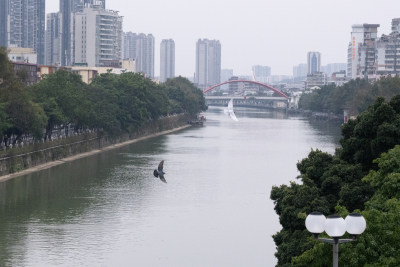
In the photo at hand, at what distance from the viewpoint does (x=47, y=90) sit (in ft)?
227

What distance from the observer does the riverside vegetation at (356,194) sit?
722 inches

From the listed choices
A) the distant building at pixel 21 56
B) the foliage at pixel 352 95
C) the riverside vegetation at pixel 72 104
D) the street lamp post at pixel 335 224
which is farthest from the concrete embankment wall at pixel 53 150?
the street lamp post at pixel 335 224

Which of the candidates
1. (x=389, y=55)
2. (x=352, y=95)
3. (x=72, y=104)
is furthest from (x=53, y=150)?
(x=389, y=55)

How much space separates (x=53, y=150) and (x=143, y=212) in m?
23.9

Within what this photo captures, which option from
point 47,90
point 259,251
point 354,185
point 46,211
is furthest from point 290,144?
point 354,185

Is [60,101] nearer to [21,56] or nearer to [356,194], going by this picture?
[356,194]

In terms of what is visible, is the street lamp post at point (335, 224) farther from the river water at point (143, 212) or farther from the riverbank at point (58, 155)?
the riverbank at point (58, 155)

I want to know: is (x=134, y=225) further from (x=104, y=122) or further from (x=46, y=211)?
(x=104, y=122)

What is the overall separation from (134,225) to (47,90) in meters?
32.8

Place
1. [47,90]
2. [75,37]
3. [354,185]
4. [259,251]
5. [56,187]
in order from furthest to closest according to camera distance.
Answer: [75,37] → [47,90] → [56,187] → [259,251] → [354,185]

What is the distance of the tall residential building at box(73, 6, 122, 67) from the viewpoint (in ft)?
516

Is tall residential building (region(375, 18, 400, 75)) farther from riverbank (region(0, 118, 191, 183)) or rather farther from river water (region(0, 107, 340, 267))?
river water (region(0, 107, 340, 267))

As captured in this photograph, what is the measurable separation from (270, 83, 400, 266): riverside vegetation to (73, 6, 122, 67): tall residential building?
428ft

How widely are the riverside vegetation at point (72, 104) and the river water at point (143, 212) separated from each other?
3.25m
